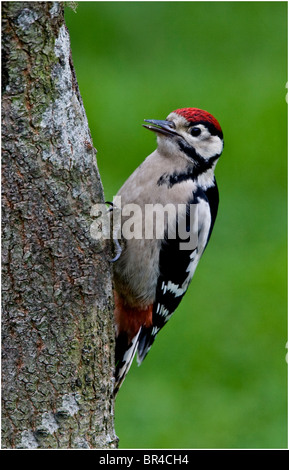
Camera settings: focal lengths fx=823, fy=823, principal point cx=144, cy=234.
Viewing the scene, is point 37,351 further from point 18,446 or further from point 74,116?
point 74,116

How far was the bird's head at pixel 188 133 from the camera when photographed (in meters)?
4.03

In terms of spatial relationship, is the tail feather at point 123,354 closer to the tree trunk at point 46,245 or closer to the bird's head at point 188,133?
the tree trunk at point 46,245

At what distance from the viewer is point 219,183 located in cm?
784

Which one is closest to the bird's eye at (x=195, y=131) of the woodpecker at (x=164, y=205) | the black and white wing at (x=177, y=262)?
the woodpecker at (x=164, y=205)

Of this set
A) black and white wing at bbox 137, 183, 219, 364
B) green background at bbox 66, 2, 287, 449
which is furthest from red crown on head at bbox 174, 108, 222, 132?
green background at bbox 66, 2, 287, 449

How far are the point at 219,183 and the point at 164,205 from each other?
4.01 m

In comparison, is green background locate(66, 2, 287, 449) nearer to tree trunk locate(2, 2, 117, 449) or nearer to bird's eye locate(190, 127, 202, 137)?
bird's eye locate(190, 127, 202, 137)

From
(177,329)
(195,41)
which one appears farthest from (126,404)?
(195,41)

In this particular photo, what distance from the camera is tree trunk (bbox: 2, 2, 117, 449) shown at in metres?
2.94

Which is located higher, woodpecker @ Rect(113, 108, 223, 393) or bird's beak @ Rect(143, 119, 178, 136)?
bird's beak @ Rect(143, 119, 178, 136)

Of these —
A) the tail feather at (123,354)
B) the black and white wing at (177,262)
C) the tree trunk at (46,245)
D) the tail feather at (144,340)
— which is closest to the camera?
the tree trunk at (46,245)

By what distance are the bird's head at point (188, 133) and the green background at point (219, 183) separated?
2.39m

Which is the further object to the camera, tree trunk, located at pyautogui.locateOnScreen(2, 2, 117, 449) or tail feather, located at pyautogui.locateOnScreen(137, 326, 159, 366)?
tail feather, located at pyautogui.locateOnScreen(137, 326, 159, 366)

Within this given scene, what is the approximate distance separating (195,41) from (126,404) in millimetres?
4423
